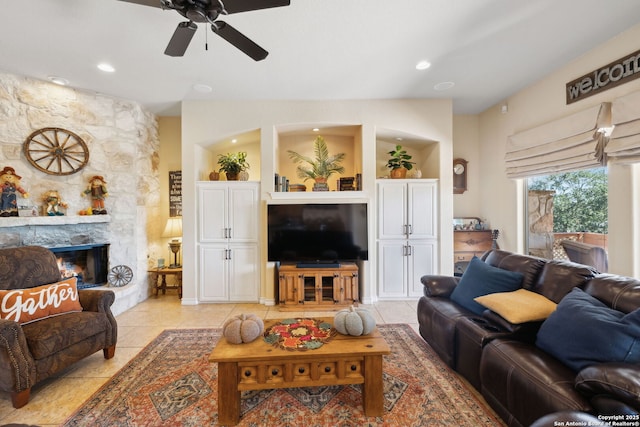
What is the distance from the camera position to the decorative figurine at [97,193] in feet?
11.5

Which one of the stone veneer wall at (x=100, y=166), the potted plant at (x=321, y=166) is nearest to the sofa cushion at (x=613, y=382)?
the potted plant at (x=321, y=166)

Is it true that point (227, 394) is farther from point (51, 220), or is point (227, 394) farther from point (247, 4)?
point (51, 220)

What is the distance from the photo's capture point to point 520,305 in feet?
5.95

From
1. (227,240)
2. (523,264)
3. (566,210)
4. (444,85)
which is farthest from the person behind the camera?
(227,240)

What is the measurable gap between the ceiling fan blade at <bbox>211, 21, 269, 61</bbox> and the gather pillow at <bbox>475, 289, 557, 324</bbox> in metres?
2.56

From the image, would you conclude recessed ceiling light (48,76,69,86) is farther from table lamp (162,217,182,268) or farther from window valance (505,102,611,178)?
window valance (505,102,611,178)

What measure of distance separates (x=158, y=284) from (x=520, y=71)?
581cm

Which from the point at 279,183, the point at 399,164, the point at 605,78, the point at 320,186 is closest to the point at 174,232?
the point at 279,183

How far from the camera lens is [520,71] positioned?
3057mm

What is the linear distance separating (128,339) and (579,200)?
5.23 m

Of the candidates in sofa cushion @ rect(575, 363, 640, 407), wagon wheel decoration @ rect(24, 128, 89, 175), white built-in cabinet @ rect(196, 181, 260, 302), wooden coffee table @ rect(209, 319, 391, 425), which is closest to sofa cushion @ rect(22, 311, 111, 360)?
wooden coffee table @ rect(209, 319, 391, 425)

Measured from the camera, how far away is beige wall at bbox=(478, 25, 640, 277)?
8.02ft

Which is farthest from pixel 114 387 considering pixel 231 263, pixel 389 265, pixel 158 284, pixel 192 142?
pixel 389 265

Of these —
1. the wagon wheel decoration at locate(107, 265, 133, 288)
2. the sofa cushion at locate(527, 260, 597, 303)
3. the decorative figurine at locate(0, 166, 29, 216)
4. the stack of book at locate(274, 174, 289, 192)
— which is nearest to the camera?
the sofa cushion at locate(527, 260, 597, 303)
